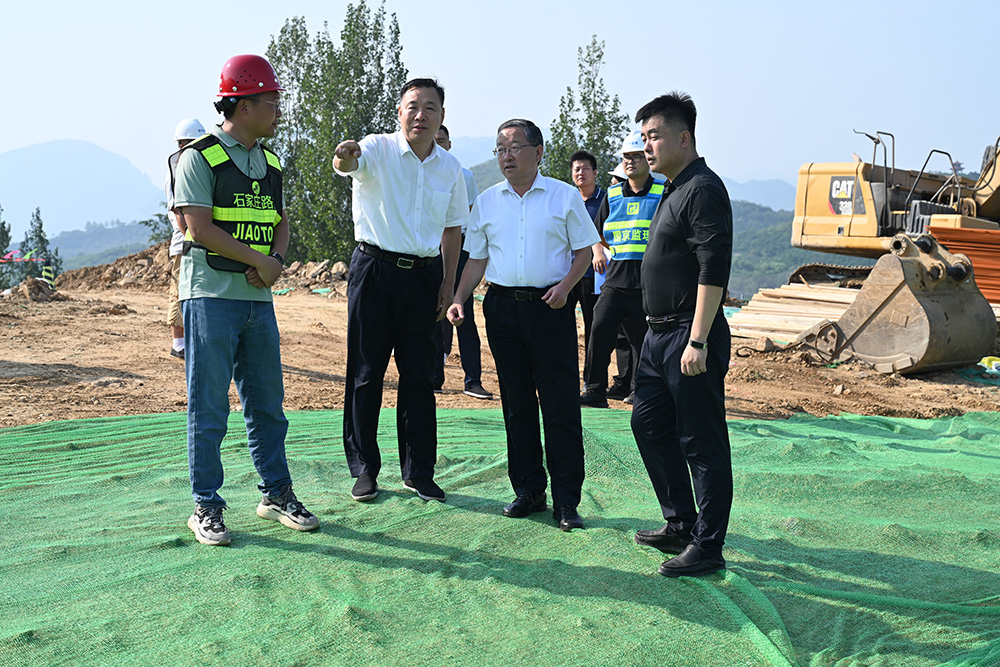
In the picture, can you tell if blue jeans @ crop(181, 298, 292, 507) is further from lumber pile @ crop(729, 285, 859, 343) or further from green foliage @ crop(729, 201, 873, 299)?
green foliage @ crop(729, 201, 873, 299)

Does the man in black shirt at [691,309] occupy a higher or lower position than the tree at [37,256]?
higher

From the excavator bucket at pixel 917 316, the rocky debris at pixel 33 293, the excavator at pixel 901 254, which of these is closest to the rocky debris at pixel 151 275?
the rocky debris at pixel 33 293

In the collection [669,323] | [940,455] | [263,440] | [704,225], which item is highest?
[704,225]

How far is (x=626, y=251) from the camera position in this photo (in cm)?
676

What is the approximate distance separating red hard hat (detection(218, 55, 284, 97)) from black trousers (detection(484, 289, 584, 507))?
140cm

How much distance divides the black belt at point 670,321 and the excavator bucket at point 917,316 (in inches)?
269

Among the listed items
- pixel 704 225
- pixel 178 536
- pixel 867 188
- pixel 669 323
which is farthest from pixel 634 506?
pixel 867 188

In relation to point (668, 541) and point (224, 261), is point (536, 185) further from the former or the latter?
point (668, 541)

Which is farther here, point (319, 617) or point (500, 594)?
point (500, 594)

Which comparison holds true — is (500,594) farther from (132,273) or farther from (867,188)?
(132,273)

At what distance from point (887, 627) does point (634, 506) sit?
1573mm

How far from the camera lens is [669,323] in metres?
3.51

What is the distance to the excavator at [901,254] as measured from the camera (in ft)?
31.0

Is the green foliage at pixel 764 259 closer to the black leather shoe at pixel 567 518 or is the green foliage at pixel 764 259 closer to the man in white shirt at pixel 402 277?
the man in white shirt at pixel 402 277
